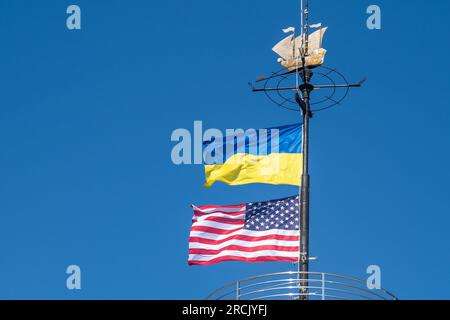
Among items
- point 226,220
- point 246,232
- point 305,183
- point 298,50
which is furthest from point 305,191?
point 298,50

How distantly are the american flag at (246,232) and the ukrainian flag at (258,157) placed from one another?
1.34 meters

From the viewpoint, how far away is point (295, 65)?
36.8 metres

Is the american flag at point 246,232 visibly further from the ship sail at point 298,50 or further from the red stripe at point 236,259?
the ship sail at point 298,50

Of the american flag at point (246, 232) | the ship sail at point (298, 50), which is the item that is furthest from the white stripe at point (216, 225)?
the ship sail at point (298, 50)

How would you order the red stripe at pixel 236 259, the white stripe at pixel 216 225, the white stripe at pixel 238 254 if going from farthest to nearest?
1. the white stripe at pixel 216 225
2. the white stripe at pixel 238 254
3. the red stripe at pixel 236 259

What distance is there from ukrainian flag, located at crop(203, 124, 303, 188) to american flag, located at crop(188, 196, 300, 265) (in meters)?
1.34

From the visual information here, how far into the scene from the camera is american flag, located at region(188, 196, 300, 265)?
113 feet

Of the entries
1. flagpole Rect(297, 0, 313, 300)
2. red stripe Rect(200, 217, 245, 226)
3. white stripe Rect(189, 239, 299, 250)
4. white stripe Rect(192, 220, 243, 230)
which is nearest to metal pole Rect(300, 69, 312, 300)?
flagpole Rect(297, 0, 313, 300)

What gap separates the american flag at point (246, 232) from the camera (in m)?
34.4

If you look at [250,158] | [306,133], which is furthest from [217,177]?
[306,133]

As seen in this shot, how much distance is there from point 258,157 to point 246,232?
303 centimetres
